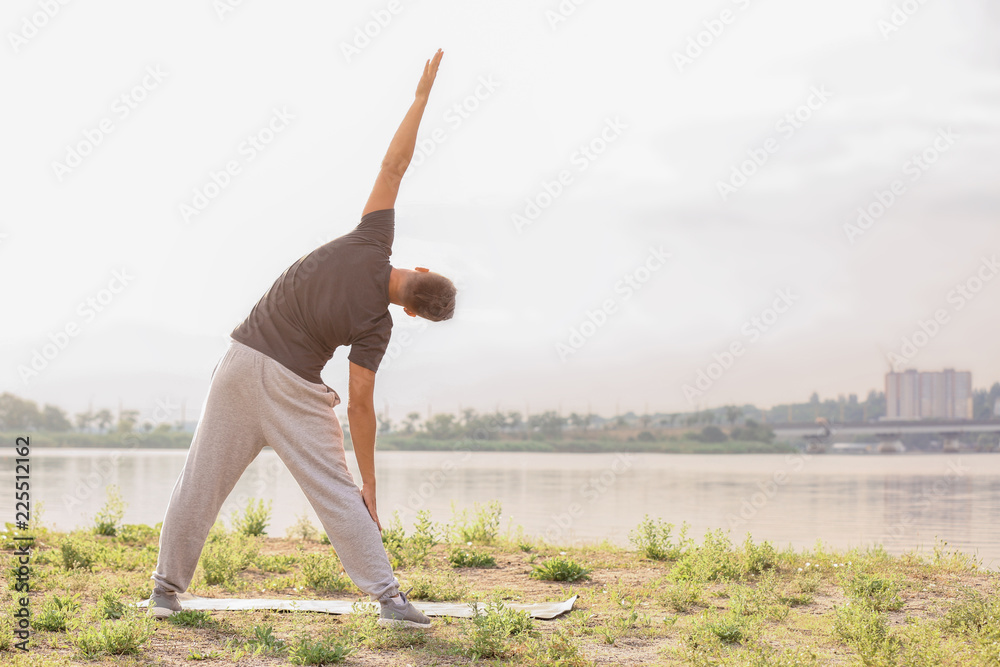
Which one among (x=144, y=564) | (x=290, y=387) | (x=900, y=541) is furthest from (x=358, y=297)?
(x=900, y=541)

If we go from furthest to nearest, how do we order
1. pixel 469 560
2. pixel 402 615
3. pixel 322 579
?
pixel 469 560
pixel 322 579
pixel 402 615

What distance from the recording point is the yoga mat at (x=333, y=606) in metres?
4.10

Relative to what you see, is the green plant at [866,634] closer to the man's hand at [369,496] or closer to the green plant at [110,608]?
the man's hand at [369,496]

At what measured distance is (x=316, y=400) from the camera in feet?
12.5

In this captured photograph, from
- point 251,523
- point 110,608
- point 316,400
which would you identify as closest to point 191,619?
point 110,608

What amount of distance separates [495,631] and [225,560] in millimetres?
2607

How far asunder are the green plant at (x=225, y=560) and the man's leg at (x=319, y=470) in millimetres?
1753

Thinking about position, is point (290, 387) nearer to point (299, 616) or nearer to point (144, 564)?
point (299, 616)

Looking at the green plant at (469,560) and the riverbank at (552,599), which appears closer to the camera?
the riverbank at (552,599)

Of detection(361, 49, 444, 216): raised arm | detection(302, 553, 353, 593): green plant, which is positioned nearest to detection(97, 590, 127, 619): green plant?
detection(302, 553, 353, 593): green plant

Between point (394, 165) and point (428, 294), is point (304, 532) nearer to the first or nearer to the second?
point (428, 294)

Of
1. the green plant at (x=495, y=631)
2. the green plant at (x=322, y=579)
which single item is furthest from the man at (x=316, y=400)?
the green plant at (x=322, y=579)

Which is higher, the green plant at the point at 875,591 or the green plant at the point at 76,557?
the green plant at the point at 875,591

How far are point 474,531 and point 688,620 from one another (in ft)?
11.1
